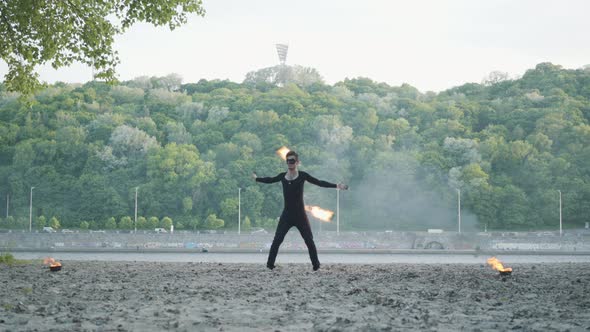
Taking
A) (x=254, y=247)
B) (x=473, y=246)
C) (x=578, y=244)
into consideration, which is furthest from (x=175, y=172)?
(x=578, y=244)

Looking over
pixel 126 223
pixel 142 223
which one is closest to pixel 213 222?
pixel 142 223

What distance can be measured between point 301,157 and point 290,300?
106919 mm

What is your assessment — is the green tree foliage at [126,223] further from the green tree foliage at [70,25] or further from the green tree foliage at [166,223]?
the green tree foliage at [70,25]

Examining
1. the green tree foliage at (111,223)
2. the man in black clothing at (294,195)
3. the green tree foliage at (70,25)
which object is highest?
the green tree foliage at (70,25)

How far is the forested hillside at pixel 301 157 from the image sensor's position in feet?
355

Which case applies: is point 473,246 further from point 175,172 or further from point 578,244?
point 175,172

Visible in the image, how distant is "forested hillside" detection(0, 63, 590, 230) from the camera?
108250 millimetres

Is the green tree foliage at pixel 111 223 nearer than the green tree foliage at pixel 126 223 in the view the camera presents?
No

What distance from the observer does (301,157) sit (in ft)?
388

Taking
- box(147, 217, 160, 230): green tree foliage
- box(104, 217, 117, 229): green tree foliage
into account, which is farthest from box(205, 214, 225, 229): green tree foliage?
box(104, 217, 117, 229): green tree foliage

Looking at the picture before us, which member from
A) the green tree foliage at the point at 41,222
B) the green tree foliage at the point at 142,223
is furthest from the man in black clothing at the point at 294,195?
the green tree foliage at the point at 41,222

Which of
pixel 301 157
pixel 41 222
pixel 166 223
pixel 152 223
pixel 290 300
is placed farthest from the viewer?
pixel 301 157

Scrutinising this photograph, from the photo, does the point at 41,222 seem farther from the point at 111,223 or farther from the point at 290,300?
the point at 290,300

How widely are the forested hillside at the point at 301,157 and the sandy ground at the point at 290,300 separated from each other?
3505 inches
